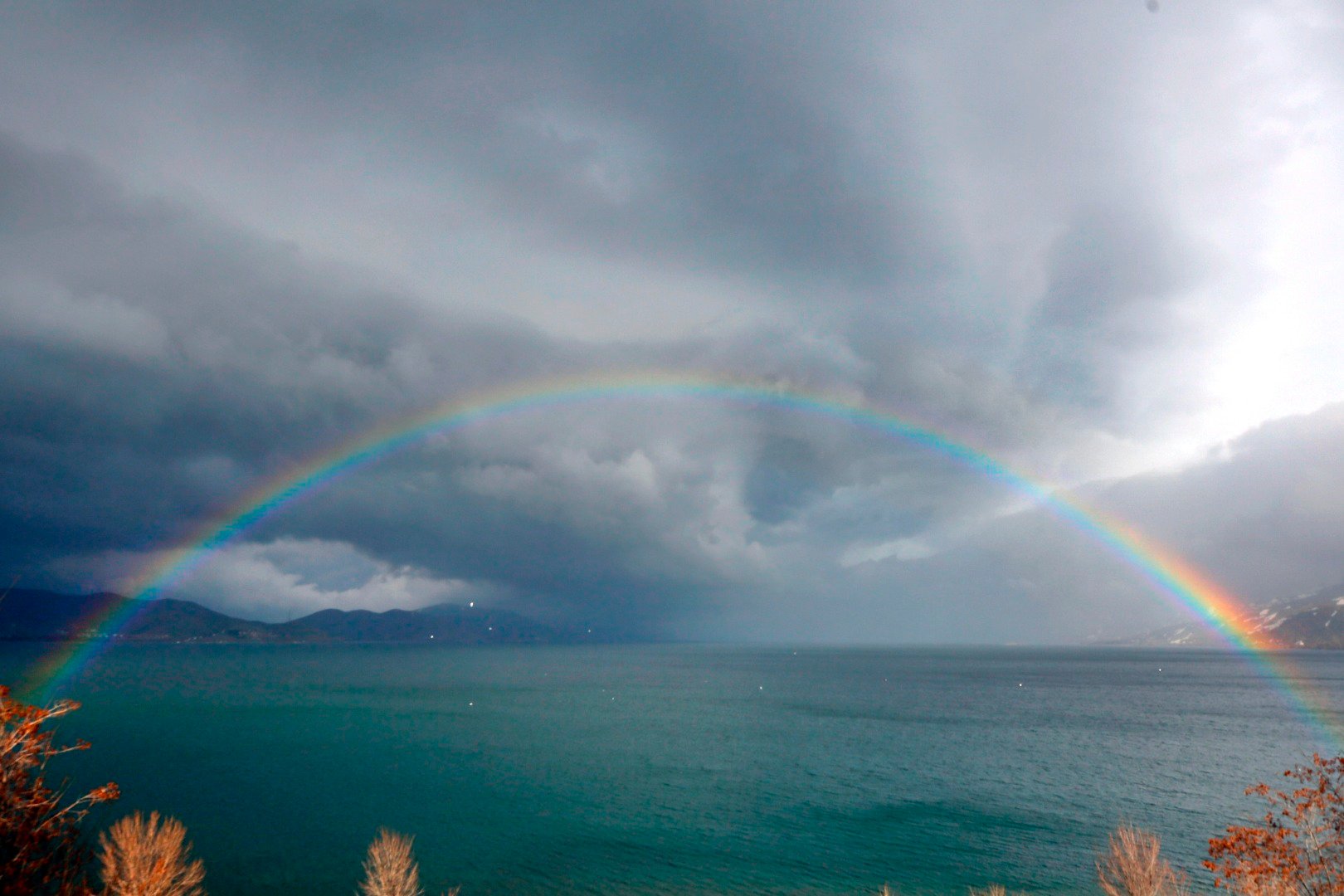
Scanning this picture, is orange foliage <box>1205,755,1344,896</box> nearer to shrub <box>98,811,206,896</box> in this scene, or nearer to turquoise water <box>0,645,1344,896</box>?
turquoise water <box>0,645,1344,896</box>

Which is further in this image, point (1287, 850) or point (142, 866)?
point (142, 866)

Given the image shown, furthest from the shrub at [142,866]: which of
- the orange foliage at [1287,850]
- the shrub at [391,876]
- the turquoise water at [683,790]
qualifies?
the orange foliage at [1287,850]

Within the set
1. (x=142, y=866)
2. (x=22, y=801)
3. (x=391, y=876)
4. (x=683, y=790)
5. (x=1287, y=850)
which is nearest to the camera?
(x=22, y=801)

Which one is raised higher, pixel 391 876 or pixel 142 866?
pixel 142 866

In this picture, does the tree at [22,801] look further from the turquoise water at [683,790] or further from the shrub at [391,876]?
the turquoise water at [683,790]

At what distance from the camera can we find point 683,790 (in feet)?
274

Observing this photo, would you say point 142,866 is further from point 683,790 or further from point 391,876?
point 683,790

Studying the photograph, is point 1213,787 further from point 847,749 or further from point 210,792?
point 210,792

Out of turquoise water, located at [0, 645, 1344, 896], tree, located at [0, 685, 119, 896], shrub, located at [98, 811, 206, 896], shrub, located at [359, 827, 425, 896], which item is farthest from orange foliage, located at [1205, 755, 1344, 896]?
shrub, located at [98, 811, 206, 896]

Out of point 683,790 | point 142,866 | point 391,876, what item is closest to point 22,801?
point 142,866

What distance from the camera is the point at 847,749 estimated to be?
110 m

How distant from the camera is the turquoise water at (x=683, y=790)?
190ft

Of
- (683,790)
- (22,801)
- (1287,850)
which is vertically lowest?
(683,790)

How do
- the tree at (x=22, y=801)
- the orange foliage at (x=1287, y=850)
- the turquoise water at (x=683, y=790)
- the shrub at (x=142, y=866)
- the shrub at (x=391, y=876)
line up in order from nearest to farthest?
the orange foliage at (x=1287, y=850) < the tree at (x=22, y=801) < the shrub at (x=142, y=866) < the shrub at (x=391, y=876) < the turquoise water at (x=683, y=790)
